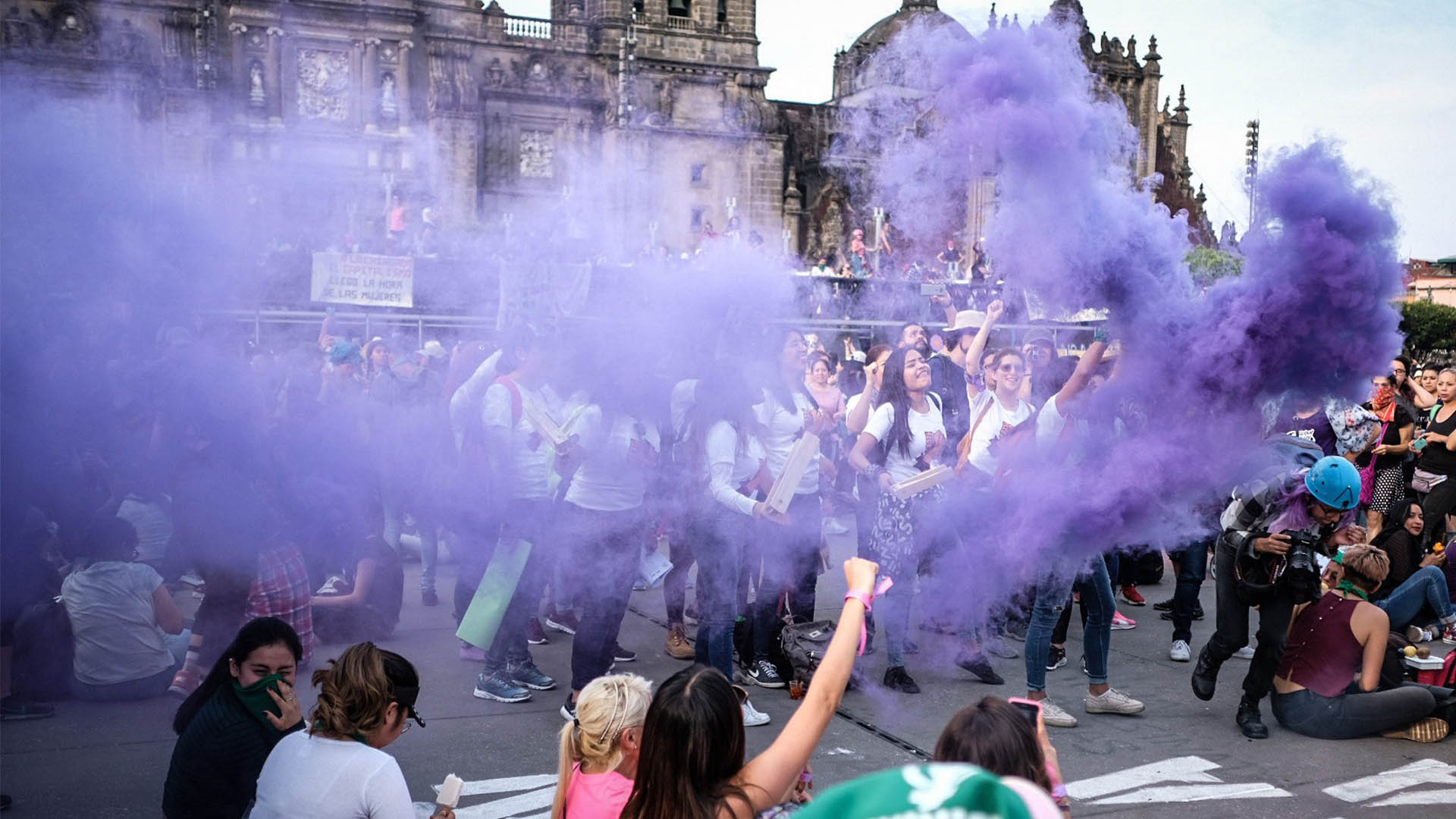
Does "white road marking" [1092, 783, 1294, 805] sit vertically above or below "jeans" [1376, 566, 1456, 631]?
below

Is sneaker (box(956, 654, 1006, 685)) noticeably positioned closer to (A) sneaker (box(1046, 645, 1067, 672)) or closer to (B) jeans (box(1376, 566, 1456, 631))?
(A) sneaker (box(1046, 645, 1067, 672))

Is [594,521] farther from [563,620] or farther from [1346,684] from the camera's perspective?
[1346,684]

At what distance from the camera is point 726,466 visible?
19.7ft

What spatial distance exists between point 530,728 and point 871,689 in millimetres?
1885

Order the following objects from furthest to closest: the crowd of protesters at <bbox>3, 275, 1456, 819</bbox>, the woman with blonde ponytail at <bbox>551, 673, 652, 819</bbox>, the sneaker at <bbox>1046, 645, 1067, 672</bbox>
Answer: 1. the sneaker at <bbox>1046, 645, 1067, 672</bbox>
2. the crowd of protesters at <bbox>3, 275, 1456, 819</bbox>
3. the woman with blonde ponytail at <bbox>551, 673, 652, 819</bbox>

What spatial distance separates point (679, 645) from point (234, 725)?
3680 millimetres

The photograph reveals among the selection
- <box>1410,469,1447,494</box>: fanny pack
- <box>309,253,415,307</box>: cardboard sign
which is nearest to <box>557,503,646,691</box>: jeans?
<box>309,253,415,307</box>: cardboard sign

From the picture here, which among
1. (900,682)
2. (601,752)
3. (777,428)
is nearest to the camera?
(601,752)

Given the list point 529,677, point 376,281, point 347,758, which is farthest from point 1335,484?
point 376,281

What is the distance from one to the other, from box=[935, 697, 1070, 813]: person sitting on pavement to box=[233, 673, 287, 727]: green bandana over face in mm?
2418

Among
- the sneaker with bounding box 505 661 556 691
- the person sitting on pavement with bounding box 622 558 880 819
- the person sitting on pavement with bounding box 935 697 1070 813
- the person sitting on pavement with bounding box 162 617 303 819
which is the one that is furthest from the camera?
the sneaker with bounding box 505 661 556 691

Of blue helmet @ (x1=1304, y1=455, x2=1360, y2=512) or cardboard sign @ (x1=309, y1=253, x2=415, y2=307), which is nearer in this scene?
blue helmet @ (x1=1304, y1=455, x2=1360, y2=512)

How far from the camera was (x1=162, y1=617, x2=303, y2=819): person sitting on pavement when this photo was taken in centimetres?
392

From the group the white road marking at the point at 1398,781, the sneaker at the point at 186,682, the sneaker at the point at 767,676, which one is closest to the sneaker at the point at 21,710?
the sneaker at the point at 186,682
